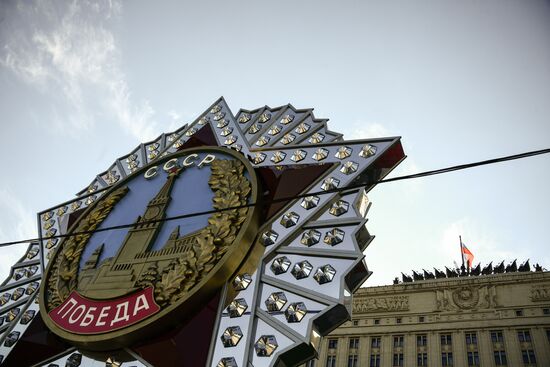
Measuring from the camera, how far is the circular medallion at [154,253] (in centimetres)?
721

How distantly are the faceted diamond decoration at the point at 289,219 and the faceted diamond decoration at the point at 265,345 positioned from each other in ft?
6.39

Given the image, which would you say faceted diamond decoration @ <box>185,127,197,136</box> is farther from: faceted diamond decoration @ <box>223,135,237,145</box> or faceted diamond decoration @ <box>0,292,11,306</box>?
faceted diamond decoration @ <box>0,292,11,306</box>

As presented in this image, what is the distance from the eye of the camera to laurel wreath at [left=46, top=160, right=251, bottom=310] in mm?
7348

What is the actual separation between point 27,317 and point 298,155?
5825mm

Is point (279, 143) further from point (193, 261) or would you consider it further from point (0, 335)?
point (0, 335)

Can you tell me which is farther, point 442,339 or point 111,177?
point 442,339

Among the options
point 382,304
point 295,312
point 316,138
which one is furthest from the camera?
point 382,304

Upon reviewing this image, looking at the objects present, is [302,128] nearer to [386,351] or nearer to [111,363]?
[111,363]

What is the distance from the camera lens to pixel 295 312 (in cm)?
652

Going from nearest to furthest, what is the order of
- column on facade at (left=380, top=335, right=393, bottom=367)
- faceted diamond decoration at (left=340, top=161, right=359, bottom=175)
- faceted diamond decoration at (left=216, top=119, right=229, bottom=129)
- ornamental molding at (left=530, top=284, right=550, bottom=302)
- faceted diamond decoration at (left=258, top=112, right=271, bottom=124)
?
1. faceted diamond decoration at (left=340, top=161, right=359, bottom=175)
2. faceted diamond decoration at (left=258, top=112, right=271, bottom=124)
3. faceted diamond decoration at (left=216, top=119, right=229, bottom=129)
4. ornamental molding at (left=530, top=284, right=550, bottom=302)
5. column on facade at (left=380, top=335, right=393, bottom=367)

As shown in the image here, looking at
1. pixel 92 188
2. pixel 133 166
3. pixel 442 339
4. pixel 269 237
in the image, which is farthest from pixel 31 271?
pixel 442 339

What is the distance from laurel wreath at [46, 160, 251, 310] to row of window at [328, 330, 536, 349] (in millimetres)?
40181

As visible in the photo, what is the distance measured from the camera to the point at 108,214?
10172 millimetres

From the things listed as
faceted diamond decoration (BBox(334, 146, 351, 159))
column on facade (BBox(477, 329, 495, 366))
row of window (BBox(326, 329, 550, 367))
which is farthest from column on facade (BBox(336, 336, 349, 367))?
faceted diamond decoration (BBox(334, 146, 351, 159))
